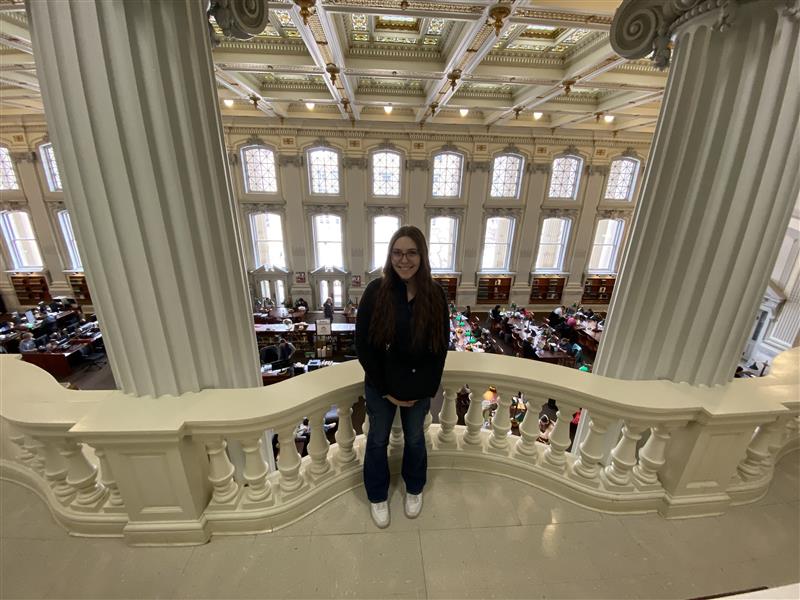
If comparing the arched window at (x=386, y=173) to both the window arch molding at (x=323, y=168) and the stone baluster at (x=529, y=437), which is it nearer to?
the window arch molding at (x=323, y=168)

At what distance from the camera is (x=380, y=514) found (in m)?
1.66

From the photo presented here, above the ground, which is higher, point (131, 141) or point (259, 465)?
point (131, 141)

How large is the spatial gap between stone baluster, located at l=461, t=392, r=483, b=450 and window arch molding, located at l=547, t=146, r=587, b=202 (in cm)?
1178

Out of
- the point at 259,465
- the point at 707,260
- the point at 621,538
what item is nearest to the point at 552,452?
the point at 621,538

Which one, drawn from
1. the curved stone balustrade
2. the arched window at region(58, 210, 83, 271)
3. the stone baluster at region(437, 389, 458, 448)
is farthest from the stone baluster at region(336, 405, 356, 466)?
the arched window at region(58, 210, 83, 271)

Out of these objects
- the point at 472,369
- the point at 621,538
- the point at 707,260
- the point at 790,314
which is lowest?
the point at 790,314

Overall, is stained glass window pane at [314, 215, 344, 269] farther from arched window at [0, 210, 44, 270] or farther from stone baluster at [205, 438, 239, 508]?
stone baluster at [205, 438, 239, 508]

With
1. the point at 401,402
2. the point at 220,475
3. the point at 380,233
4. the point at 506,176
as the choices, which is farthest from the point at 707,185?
the point at 506,176

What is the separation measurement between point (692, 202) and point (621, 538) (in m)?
1.70

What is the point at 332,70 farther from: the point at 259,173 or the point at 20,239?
the point at 20,239

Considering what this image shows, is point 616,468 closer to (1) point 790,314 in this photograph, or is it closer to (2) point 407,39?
(2) point 407,39

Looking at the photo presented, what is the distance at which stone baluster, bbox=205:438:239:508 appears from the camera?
1547 mm

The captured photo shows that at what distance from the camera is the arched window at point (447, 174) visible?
36.8 ft

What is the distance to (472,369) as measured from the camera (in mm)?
1778
